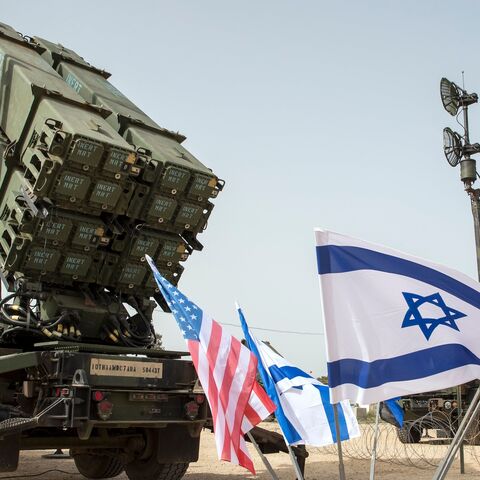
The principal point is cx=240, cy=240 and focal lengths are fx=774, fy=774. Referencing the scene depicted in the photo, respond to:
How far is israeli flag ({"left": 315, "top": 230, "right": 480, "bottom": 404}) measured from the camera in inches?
163

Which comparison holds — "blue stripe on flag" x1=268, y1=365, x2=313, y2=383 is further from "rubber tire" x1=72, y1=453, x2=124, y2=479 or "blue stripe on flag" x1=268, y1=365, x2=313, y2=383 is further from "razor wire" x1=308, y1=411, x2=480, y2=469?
"razor wire" x1=308, y1=411, x2=480, y2=469

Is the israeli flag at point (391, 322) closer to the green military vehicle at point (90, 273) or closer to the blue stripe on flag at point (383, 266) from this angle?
the blue stripe on flag at point (383, 266)

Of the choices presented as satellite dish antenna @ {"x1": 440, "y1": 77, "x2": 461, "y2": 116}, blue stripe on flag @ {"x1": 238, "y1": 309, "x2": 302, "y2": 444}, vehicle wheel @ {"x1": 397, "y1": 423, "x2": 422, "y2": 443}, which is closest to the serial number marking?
blue stripe on flag @ {"x1": 238, "y1": 309, "x2": 302, "y2": 444}

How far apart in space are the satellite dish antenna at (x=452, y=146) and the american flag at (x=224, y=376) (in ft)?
30.0

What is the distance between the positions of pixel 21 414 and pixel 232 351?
280 cm

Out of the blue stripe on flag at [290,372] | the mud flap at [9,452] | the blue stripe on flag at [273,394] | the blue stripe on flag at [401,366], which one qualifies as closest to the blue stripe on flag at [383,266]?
the blue stripe on flag at [401,366]

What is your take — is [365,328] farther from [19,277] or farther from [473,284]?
[19,277]

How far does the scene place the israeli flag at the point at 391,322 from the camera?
415 centimetres

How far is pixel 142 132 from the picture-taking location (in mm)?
8875

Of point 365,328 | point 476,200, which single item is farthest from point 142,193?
point 476,200

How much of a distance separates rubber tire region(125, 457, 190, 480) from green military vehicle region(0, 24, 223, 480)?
1 cm

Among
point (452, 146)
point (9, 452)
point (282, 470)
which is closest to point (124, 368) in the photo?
point (9, 452)

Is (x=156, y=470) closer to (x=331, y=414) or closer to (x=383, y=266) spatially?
(x=331, y=414)

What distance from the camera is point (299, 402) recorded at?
612 centimetres
